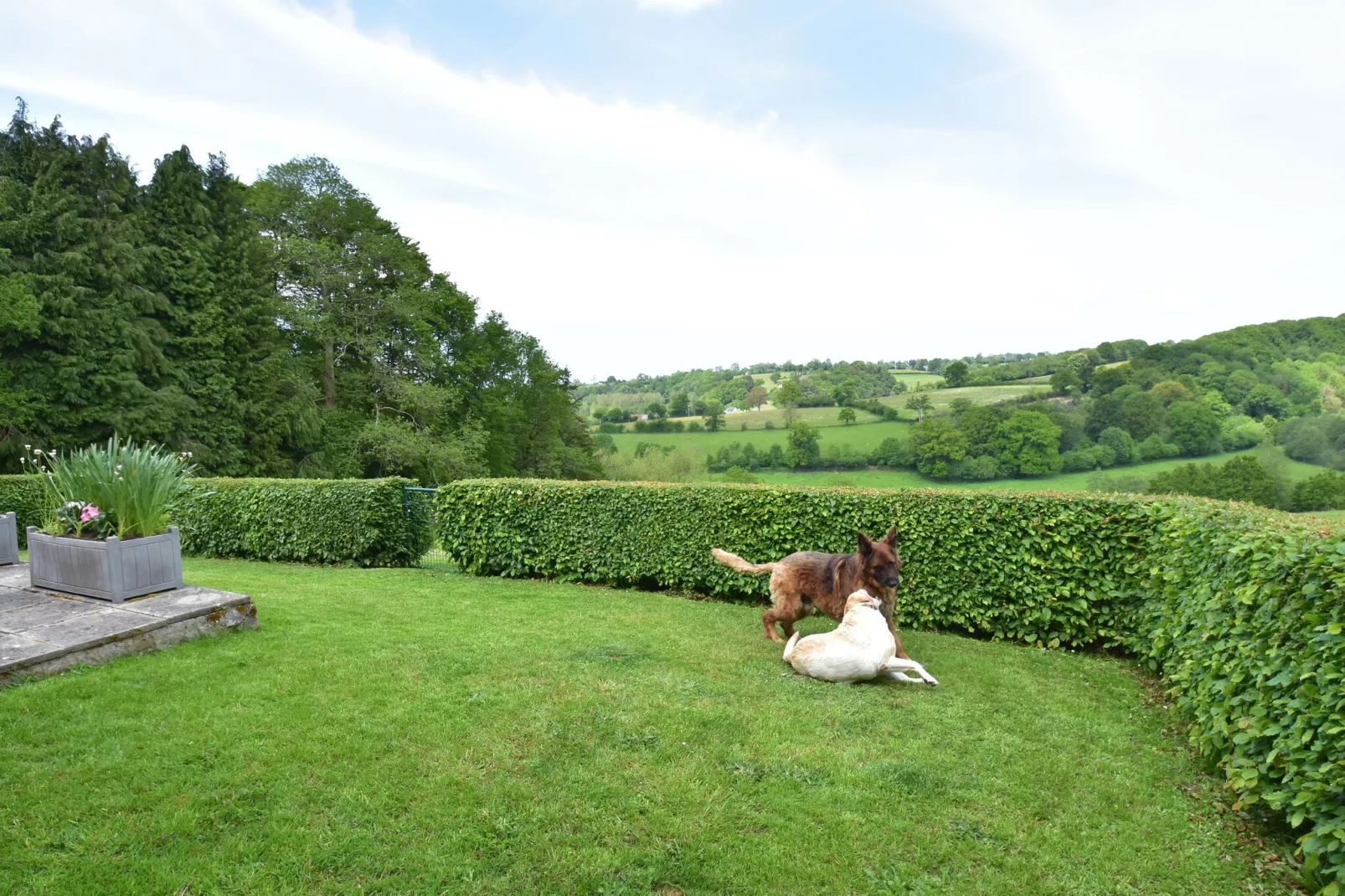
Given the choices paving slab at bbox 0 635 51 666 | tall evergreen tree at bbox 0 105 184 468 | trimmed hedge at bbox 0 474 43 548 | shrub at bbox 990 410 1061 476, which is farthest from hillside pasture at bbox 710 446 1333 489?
paving slab at bbox 0 635 51 666

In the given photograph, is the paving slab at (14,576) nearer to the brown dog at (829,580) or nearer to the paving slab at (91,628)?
the paving slab at (91,628)

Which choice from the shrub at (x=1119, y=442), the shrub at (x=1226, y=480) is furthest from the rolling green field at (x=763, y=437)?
the shrub at (x=1226, y=480)

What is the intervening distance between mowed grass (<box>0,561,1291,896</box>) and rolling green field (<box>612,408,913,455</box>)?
98.6 feet

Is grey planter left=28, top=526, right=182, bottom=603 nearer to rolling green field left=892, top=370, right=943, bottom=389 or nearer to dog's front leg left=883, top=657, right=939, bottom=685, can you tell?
dog's front leg left=883, top=657, right=939, bottom=685

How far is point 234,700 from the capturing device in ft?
12.9

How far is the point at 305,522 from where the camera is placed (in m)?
11.0

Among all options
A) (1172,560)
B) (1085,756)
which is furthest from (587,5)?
(1085,756)

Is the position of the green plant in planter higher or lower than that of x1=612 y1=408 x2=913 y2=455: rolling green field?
higher

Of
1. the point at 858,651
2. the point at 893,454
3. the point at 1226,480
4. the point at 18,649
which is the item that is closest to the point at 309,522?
the point at 18,649

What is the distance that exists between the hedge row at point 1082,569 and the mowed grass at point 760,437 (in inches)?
1038

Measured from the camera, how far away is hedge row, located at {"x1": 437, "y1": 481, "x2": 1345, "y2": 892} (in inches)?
108

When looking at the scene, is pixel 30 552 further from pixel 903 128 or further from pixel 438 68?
pixel 903 128

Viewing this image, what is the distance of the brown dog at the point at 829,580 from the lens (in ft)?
16.5

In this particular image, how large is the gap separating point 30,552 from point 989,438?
29.8 m
